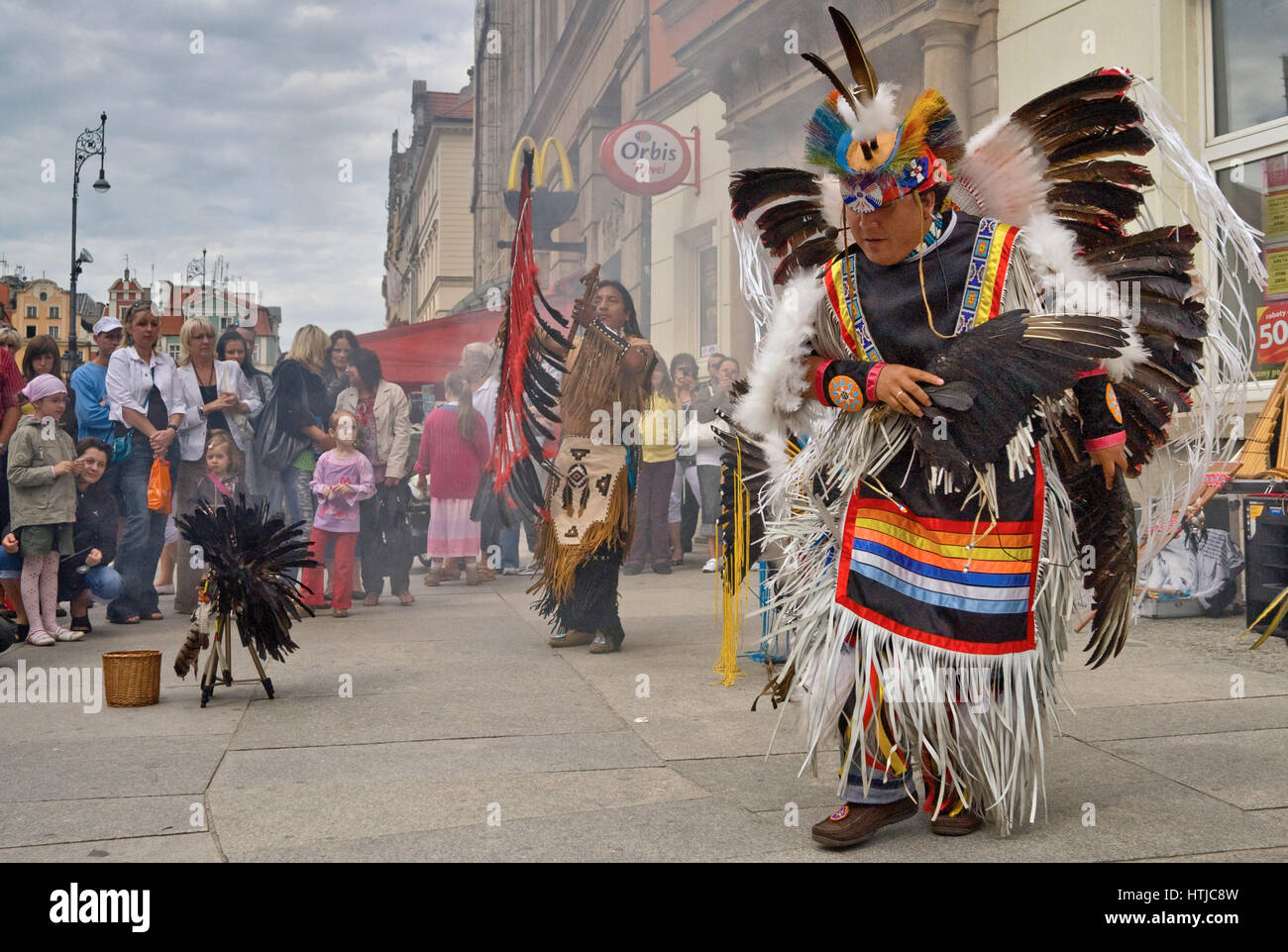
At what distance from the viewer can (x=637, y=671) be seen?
6.13 meters

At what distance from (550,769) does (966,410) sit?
1965 millimetres

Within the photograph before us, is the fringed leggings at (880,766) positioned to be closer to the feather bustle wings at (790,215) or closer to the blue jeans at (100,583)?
the feather bustle wings at (790,215)

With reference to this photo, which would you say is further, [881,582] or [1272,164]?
[1272,164]

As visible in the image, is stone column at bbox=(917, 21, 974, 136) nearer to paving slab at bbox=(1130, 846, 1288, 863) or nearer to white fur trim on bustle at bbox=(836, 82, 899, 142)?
white fur trim on bustle at bbox=(836, 82, 899, 142)

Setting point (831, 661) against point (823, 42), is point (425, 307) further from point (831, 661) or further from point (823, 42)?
point (831, 661)

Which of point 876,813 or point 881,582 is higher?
point 881,582

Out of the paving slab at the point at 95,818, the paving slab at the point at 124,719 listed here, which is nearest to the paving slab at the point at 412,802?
the paving slab at the point at 95,818

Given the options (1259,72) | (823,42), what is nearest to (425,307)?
(823,42)

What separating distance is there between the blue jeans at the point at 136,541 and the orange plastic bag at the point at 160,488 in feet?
0.14

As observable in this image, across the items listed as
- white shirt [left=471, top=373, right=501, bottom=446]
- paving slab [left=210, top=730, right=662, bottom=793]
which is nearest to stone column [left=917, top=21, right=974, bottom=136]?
white shirt [left=471, top=373, right=501, bottom=446]

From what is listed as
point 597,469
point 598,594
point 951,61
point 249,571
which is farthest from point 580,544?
point 951,61

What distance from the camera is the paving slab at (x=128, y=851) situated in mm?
3217

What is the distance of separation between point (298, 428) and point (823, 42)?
22.3ft

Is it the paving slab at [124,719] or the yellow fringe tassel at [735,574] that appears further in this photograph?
the yellow fringe tassel at [735,574]
